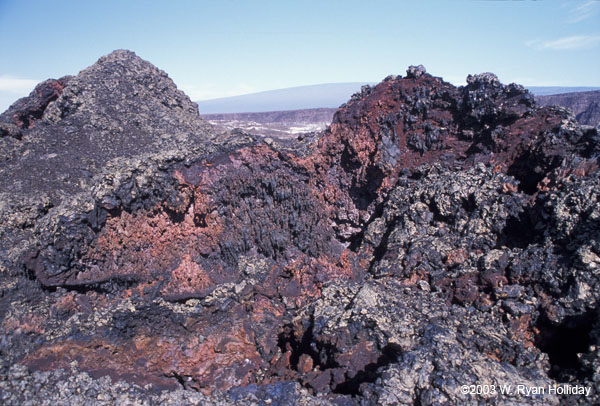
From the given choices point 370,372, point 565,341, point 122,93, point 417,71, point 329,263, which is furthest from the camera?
point 122,93

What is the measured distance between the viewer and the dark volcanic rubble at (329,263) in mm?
3191

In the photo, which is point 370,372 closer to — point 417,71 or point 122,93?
point 417,71

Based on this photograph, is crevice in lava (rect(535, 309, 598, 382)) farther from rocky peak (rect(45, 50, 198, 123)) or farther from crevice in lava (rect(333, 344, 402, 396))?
rocky peak (rect(45, 50, 198, 123))

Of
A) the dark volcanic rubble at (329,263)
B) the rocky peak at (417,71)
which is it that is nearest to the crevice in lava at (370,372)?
the dark volcanic rubble at (329,263)

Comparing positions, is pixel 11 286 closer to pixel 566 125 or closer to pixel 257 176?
pixel 257 176

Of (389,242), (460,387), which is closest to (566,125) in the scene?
(389,242)

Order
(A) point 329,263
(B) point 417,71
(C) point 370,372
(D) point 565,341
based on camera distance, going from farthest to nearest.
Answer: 1. (B) point 417,71
2. (A) point 329,263
3. (D) point 565,341
4. (C) point 370,372

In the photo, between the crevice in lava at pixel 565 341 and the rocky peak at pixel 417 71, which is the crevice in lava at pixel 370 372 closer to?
the crevice in lava at pixel 565 341

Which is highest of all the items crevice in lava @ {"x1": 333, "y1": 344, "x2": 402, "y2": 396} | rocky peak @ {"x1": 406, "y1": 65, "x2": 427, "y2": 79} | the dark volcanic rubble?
rocky peak @ {"x1": 406, "y1": 65, "x2": 427, "y2": 79}

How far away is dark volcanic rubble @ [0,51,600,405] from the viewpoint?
10.5 ft

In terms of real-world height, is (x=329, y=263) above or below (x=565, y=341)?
above

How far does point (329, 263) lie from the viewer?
501cm

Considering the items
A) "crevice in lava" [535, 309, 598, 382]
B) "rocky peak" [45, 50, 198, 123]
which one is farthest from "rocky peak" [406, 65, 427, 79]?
"rocky peak" [45, 50, 198, 123]

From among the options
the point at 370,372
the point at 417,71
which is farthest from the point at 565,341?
the point at 417,71
